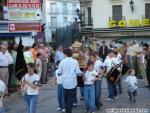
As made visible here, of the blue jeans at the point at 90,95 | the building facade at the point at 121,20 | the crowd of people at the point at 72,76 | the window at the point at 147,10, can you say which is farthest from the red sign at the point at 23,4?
the window at the point at 147,10

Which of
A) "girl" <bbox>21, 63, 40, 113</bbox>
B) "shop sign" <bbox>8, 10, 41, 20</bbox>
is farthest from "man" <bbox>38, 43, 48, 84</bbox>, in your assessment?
"girl" <bbox>21, 63, 40, 113</bbox>

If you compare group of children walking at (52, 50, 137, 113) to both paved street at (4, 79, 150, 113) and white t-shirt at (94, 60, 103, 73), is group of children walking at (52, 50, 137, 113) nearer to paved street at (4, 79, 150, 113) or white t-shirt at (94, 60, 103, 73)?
white t-shirt at (94, 60, 103, 73)

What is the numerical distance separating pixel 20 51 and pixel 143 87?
535 cm

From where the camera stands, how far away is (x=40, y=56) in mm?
19703

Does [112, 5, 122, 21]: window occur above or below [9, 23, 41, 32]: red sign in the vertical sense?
above

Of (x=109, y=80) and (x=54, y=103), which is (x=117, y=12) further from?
(x=54, y=103)

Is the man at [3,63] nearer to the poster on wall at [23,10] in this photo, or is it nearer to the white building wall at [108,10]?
the poster on wall at [23,10]

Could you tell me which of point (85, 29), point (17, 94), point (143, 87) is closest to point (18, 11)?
point (17, 94)

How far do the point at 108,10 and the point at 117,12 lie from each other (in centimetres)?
94

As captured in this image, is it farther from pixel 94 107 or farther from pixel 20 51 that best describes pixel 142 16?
pixel 94 107

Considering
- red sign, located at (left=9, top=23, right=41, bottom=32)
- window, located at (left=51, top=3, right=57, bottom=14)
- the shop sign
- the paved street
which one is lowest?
the paved street

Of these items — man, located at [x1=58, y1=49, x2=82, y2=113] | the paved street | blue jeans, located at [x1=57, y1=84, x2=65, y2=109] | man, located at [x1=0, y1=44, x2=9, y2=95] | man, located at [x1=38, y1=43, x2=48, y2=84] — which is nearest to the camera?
man, located at [x1=58, y1=49, x2=82, y2=113]

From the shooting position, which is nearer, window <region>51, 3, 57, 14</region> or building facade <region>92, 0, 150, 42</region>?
building facade <region>92, 0, 150, 42</region>

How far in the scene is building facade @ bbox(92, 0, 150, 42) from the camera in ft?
148
